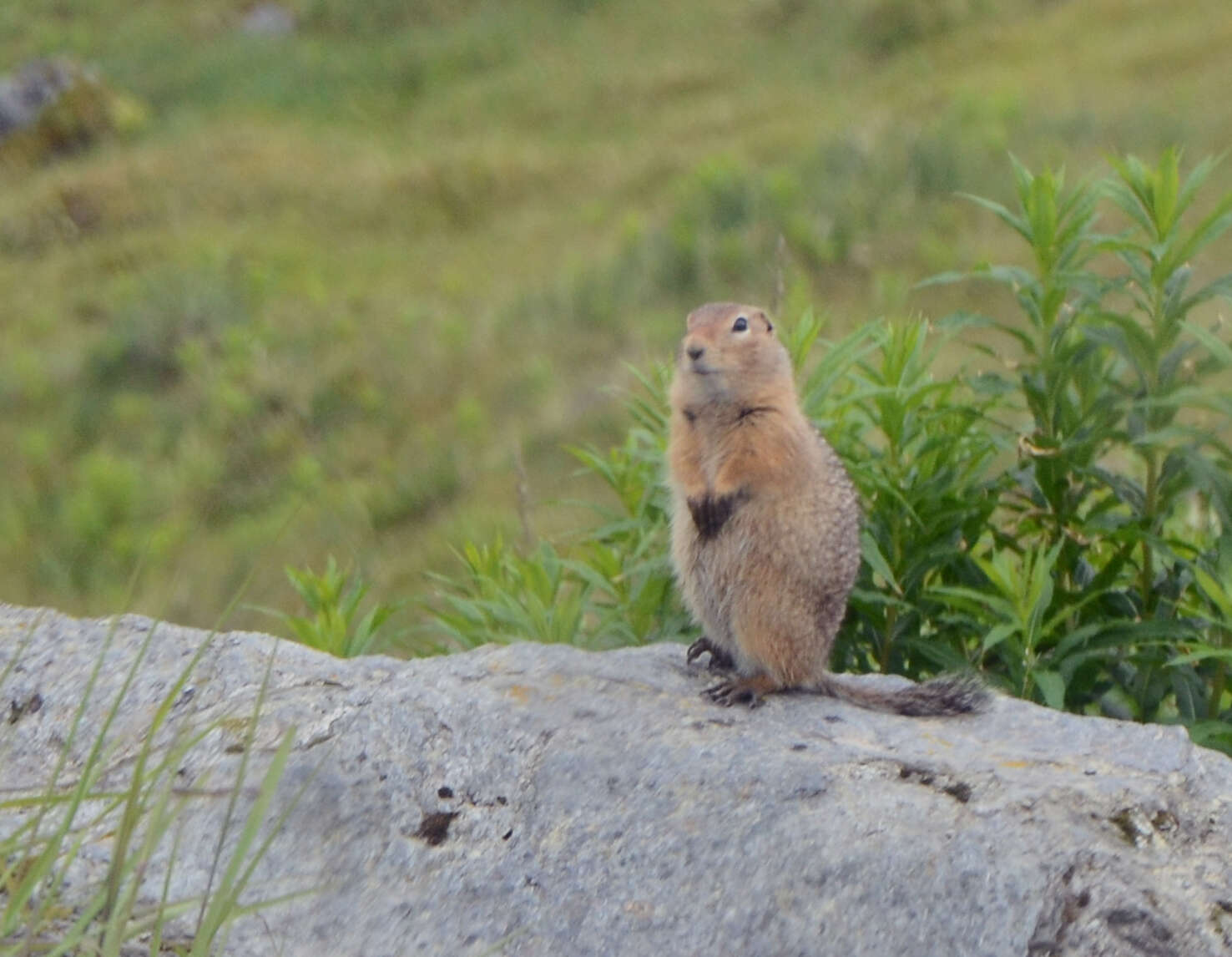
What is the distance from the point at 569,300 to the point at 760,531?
9.30m

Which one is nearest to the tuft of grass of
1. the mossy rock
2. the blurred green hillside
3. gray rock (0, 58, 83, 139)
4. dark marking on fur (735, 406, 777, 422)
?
dark marking on fur (735, 406, 777, 422)

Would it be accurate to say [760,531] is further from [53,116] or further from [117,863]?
[53,116]

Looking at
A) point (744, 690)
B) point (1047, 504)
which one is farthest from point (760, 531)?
point (1047, 504)

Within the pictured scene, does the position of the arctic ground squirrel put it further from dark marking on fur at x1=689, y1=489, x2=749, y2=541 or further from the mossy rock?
the mossy rock

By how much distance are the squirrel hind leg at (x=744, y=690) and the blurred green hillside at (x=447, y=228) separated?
180 centimetres

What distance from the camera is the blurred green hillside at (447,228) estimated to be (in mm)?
10484

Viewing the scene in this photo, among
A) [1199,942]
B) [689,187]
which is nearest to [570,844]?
[1199,942]

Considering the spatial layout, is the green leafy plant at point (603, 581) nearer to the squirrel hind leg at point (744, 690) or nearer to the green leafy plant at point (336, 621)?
the green leafy plant at point (336, 621)

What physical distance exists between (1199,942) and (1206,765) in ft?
1.95

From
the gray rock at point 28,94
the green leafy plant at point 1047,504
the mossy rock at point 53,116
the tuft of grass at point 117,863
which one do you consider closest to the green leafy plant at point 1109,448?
the green leafy plant at point 1047,504

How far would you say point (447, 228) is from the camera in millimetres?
17500

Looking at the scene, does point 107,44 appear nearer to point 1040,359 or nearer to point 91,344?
point 91,344

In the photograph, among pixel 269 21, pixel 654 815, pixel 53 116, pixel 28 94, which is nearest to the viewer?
pixel 654 815

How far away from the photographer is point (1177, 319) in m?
4.12
